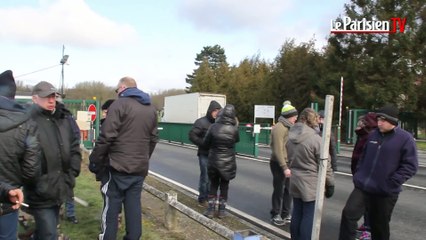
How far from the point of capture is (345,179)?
482 inches

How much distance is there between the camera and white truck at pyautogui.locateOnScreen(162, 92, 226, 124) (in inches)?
1176

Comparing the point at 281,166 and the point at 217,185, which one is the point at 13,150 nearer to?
the point at 281,166

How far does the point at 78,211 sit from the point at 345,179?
303 inches

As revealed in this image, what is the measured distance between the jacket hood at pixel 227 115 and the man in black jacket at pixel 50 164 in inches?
130

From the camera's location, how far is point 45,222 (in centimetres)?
416

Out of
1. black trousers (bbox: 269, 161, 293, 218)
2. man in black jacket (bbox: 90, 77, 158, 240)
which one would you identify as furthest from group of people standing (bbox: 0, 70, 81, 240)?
black trousers (bbox: 269, 161, 293, 218)

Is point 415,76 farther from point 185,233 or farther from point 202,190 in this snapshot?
point 185,233

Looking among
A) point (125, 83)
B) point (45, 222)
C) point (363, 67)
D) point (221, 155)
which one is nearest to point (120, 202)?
point (45, 222)

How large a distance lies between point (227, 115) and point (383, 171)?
282 centimetres

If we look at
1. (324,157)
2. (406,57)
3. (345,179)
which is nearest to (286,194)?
(324,157)

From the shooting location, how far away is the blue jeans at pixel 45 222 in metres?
4.14

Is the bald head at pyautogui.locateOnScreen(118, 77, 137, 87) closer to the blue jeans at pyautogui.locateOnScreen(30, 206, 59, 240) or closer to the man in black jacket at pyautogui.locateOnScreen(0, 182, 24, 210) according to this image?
the blue jeans at pyautogui.locateOnScreen(30, 206, 59, 240)

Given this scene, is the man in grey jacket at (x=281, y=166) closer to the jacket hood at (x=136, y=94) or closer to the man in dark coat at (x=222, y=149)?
the man in dark coat at (x=222, y=149)

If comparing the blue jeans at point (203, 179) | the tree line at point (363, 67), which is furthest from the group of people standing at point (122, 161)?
the tree line at point (363, 67)
